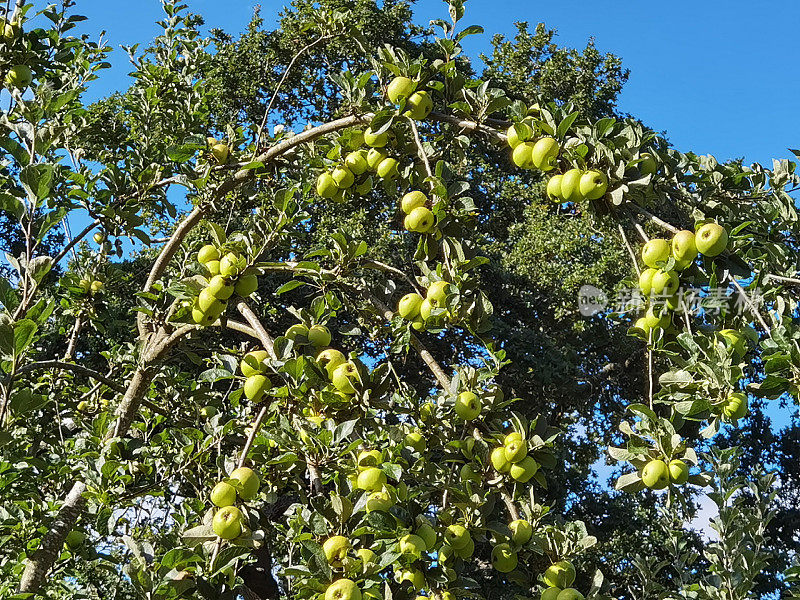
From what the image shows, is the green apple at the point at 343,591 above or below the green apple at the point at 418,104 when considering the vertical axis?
below

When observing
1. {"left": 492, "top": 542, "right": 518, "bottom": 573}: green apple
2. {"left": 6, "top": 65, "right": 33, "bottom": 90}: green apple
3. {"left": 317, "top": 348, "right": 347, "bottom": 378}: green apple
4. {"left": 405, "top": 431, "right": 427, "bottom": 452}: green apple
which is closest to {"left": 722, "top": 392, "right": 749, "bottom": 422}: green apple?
{"left": 492, "top": 542, "right": 518, "bottom": 573}: green apple

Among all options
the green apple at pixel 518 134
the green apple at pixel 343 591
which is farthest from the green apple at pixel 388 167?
the green apple at pixel 343 591

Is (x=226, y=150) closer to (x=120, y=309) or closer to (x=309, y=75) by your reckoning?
(x=120, y=309)

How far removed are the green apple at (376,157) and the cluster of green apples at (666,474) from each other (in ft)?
3.27

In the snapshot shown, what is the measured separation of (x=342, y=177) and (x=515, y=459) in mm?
867

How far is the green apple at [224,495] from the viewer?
1343 mm

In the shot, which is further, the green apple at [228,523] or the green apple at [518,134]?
the green apple at [518,134]

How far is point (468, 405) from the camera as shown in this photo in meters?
1.62

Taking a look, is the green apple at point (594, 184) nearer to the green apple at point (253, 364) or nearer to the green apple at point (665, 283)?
the green apple at point (665, 283)

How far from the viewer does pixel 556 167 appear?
1521 mm

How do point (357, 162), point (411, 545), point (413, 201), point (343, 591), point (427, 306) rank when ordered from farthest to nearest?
point (357, 162) < point (413, 201) < point (427, 306) < point (411, 545) < point (343, 591)

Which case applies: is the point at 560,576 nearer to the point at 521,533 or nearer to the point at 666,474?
the point at 521,533

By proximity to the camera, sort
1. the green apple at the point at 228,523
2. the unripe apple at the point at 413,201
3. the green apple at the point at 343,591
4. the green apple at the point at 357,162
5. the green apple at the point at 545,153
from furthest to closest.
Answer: the green apple at the point at 357,162
the unripe apple at the point at 413,201
the green apple at the point at 545,153
the green apple at the point at 228,523
the green apple at the point at 343,591

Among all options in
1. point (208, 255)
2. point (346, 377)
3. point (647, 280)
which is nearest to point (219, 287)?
point (208, 255)
